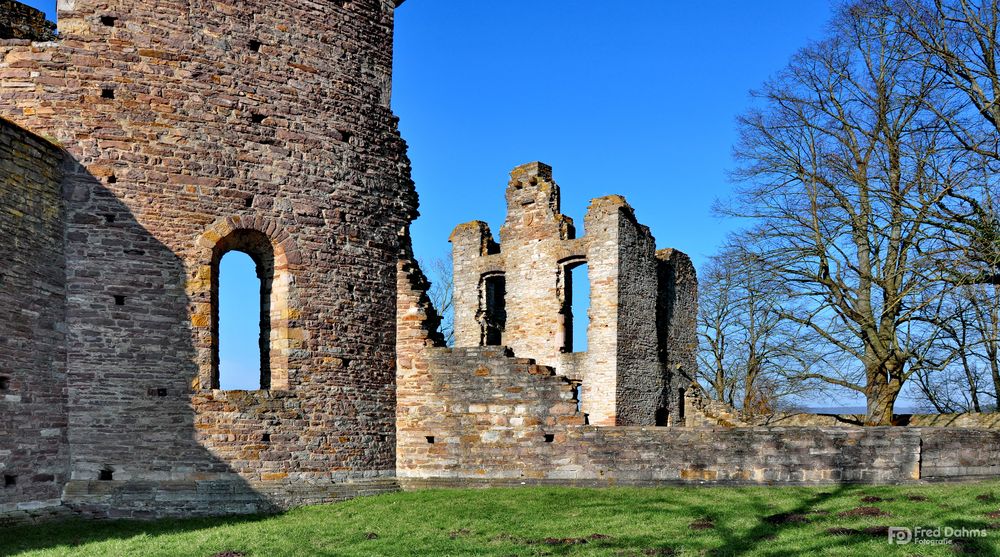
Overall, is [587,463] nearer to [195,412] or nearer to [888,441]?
[888,441]

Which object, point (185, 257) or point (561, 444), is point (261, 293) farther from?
point (561, 444)

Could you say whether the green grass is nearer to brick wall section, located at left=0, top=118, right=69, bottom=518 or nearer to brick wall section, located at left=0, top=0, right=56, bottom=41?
brick wall section, located at left=0, top=118, right=69, bottom=518

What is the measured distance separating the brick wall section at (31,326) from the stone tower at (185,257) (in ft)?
0.09

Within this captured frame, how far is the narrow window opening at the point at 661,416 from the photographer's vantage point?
23.8 m

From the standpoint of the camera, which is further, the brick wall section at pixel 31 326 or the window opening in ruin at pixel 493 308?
the window opening in ruin at pixel 493 308

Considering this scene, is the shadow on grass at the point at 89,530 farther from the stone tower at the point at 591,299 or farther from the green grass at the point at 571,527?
the stone tower at the point at 591,299

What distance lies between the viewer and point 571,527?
9977mm

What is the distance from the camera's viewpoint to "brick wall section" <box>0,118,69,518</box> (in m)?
10.3

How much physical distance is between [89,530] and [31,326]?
264cm

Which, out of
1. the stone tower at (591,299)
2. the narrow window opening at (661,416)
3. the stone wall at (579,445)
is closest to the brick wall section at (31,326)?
the stone wall at (579,445)

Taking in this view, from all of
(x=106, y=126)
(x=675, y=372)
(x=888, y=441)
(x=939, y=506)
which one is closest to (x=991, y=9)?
(x=888, y=441)

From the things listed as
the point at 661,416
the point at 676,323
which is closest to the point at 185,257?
the point at 661,416

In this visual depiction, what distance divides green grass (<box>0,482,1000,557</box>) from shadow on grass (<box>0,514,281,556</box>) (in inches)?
0.7

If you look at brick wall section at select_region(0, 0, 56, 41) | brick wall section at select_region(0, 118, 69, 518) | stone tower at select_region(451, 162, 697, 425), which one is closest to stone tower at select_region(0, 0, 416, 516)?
brick wall section at select_region(0, 118, 69, 518)
